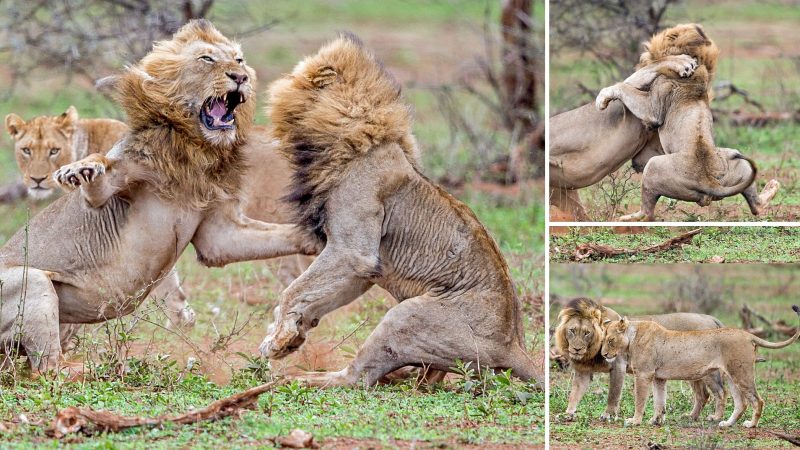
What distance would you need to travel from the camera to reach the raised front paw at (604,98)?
5.25 m

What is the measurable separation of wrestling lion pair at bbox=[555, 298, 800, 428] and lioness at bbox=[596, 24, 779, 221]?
44cm

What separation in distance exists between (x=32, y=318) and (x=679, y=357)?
2.58 meters

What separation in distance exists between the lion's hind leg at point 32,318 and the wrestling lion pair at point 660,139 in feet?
6.92

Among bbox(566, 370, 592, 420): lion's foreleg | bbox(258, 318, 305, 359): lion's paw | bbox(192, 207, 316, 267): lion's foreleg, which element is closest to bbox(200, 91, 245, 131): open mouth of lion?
bbox(192, 207, 316, 267): lion's foreleg

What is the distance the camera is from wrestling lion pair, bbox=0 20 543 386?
5520 mm

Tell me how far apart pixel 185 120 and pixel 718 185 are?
2.15m

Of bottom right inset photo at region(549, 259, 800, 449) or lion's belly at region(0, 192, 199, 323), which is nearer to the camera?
bottom right inset photo at region(549, 259, 800, 449)

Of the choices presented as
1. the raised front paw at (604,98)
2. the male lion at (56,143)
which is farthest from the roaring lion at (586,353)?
the male lion at (56,143)

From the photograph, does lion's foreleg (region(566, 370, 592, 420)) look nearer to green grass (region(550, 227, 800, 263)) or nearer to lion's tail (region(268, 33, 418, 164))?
green grass (region(550, 227, 800, 263))

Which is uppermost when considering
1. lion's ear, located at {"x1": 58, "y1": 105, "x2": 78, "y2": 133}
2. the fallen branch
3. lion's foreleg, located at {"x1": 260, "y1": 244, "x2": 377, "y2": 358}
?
lion's ear, located at {"x1": 58, "y1": 105, "x2": 78, "y2": 133}

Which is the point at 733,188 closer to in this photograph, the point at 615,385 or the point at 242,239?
the point at 615,385

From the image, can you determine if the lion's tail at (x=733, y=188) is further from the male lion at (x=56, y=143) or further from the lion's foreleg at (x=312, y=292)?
the male lion at (x=56, y=143)

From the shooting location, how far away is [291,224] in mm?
5734

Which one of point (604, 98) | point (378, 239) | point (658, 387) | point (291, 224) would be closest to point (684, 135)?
point (604, 98)
